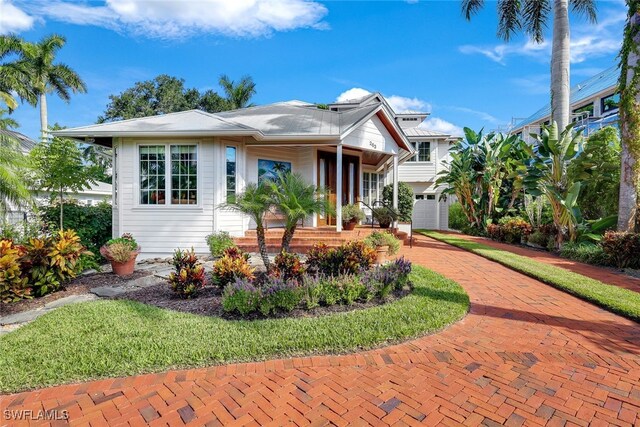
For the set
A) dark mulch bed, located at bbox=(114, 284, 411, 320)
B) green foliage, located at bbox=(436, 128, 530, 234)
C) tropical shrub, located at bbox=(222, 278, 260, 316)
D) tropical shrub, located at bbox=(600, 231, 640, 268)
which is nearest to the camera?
tropical shrub, located at bbox=(222, 278, 260, 316)

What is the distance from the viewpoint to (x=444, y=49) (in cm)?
1212

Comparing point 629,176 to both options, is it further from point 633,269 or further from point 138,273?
point 138,273

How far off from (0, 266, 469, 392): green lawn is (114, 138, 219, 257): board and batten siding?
497cm

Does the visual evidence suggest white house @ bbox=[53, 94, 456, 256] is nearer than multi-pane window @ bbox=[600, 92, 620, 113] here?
Yes

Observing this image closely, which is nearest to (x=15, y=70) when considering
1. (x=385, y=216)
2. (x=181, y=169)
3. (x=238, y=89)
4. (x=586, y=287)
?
(x=238, y=89)

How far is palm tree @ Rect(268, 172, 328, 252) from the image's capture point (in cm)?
593

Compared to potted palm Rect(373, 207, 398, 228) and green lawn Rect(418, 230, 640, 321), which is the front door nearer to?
potted palm Rect(373, 207, 398, 228)

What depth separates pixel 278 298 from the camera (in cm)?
472

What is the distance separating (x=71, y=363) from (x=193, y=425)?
5.71 ft

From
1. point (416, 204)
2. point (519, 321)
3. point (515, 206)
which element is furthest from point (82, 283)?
point (416, 204)

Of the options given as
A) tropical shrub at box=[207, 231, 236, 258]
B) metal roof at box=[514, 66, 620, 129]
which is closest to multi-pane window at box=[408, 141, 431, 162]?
metal roof at box=[514, 66, 620, 129]

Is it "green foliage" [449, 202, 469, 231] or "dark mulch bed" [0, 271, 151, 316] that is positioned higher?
"green foliage" [449, 202, 469, 231]

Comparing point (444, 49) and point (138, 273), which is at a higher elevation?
point (444, 49)

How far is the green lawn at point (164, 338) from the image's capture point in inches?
132
